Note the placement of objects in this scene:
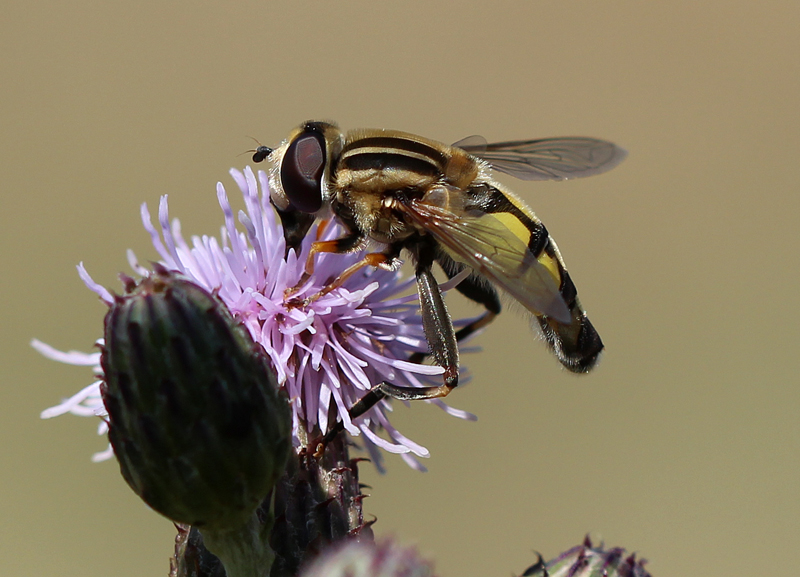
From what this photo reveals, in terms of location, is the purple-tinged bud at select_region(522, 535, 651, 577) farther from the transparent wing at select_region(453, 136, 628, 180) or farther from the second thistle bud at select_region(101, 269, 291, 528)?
the transparent wing at select_region(453, 136, 628, 180)

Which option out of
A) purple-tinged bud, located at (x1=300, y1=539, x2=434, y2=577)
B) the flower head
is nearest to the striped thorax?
the flower head

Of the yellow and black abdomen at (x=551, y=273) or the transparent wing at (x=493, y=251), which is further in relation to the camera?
the yellow and black abdomen at (x=551, y=273)

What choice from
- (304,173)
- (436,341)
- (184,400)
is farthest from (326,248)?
(184,400)

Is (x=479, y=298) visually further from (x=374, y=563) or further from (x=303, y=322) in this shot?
(x=374, y=563)

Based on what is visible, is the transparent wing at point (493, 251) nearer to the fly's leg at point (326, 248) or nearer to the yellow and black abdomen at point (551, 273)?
the yellow and black abdomen at point (551, 273)

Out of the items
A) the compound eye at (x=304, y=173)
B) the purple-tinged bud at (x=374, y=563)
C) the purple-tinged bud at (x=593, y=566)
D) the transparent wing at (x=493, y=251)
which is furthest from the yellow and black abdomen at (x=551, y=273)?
the purple-tinged bud at (x=374, y=563)

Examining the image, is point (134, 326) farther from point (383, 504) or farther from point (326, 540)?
point (383, 504)
